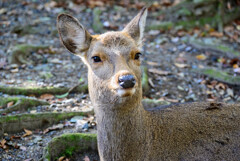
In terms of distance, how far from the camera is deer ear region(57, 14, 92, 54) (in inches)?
164

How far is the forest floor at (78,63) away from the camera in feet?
20.4

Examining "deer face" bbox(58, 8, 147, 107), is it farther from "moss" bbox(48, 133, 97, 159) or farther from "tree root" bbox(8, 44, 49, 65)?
"tree root" bbox(8, 44, 49, 65)

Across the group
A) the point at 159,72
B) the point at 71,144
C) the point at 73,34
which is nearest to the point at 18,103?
the point at 71,144

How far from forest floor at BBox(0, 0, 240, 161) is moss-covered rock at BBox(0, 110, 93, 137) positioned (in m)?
0.14

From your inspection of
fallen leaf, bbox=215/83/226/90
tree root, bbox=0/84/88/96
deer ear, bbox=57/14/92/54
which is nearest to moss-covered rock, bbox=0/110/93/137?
tree root, bbox=0/84/88/96

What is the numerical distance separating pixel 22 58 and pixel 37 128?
2.60 meters

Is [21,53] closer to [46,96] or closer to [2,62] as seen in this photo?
[2,62]

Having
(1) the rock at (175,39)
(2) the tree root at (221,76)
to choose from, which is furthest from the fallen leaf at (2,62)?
(1) the rock at (175,39)

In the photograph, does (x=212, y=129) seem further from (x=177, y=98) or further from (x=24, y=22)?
(x=24, y=22)

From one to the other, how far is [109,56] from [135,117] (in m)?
0.82

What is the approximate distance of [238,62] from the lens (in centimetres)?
817

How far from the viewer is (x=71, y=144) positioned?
209 inches

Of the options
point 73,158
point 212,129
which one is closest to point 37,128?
point 73,158

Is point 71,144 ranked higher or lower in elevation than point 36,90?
lower
